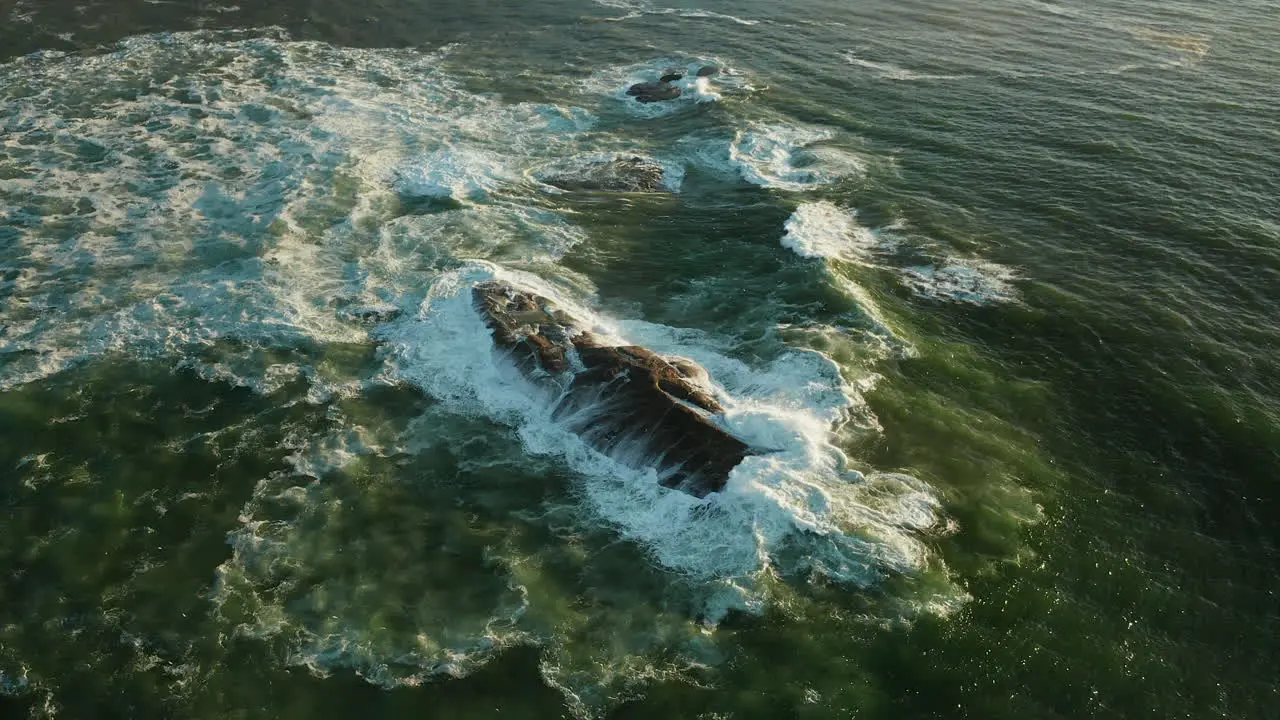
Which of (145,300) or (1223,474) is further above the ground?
(1223,474)

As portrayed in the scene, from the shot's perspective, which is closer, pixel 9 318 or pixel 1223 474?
pixel 1223 474

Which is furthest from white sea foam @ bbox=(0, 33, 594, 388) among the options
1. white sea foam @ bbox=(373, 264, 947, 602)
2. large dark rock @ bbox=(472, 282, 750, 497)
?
large dark rock @ bbox=(472, 282, 750, 497)

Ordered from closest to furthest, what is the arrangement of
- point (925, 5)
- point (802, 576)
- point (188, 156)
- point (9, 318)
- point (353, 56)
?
point (802, 576) → point (9, 318) → point (188, 156) → point (353, 56) → point (925, 5)

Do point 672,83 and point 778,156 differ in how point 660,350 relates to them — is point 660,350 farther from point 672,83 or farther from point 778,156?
point 672,83

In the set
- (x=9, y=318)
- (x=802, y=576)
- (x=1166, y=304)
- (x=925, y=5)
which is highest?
(x=925, y=5)

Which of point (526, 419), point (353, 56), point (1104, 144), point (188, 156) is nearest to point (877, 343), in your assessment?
point (526, 419)

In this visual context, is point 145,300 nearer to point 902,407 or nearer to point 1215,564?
point 902,407

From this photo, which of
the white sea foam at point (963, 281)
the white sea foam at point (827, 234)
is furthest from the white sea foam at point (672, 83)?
the white sea foam at point (963, 281)
